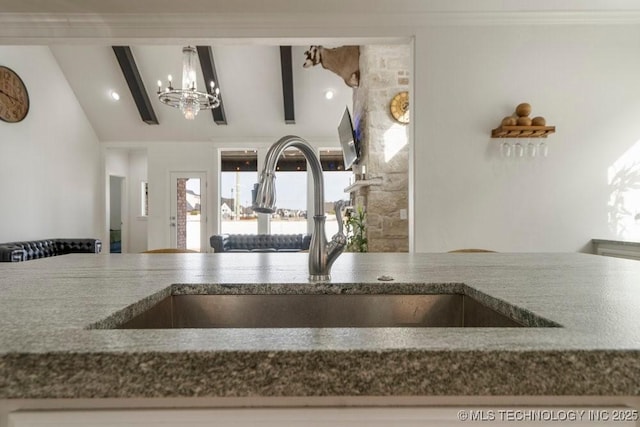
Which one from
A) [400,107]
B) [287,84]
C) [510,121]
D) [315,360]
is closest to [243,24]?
[400,107]

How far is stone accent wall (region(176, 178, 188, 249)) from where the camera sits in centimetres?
773

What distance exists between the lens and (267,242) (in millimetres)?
7387

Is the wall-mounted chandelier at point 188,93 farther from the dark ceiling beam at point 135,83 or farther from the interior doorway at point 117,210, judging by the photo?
the interior doorway at point 117,210

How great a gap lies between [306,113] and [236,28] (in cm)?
420

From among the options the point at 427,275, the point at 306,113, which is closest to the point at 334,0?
the point at 427,275

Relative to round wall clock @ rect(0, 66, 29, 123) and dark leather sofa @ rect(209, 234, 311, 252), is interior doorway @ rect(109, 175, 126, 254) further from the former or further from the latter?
round wall clock @ rect(0, 66, 29, 123)

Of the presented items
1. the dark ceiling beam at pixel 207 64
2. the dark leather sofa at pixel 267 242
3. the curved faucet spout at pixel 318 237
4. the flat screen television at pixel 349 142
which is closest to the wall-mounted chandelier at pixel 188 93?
the dark ceiling beam at pixel 207 64

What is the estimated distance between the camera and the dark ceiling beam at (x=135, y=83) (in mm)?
5973

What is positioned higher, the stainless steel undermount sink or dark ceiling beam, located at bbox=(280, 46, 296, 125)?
dark ceiling beam, located at bbox=(280, 46, 296, 125)

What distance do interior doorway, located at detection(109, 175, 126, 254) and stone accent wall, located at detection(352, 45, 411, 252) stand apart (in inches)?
297

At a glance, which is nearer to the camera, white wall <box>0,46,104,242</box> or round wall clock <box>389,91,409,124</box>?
round wall clock <box>389,91,409,124</box>

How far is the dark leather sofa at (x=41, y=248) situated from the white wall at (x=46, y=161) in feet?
0.82

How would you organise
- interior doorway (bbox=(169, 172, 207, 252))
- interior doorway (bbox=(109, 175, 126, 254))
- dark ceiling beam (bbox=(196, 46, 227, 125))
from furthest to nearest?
interior doorway (bbox=(109, 175, 126, 254)) < interior doorway (bbox=(169, 172, 207, 252)) < dark ceiling beam (bbox=(196, 46, 227, 125))

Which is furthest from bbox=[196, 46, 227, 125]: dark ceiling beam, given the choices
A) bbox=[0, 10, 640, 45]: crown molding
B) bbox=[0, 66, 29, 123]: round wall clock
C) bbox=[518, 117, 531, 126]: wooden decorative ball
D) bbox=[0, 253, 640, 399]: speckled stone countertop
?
bbox=[0, 253, 640, 399]: speckled stone countertop
